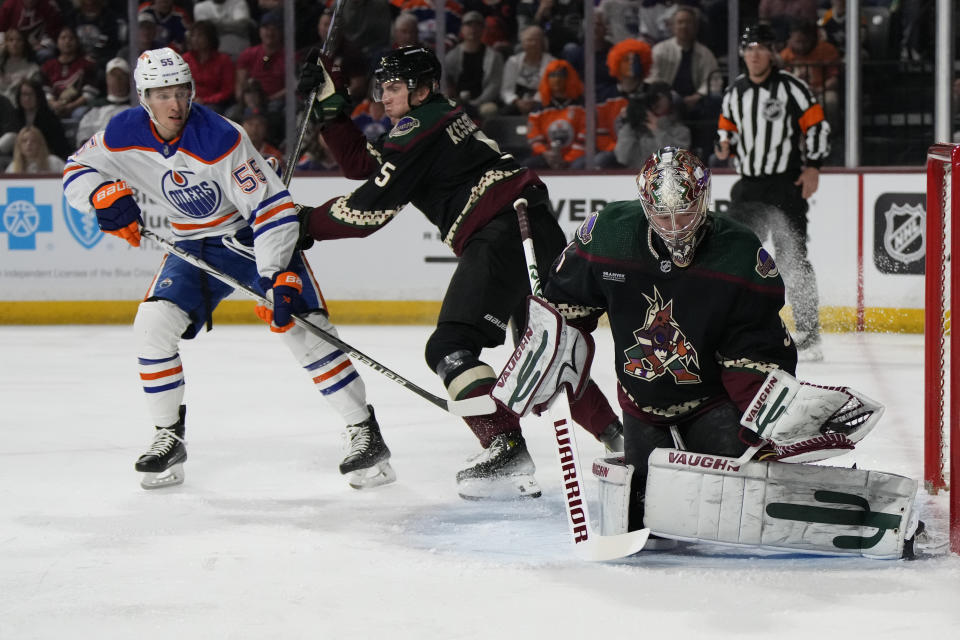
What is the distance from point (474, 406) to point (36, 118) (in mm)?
4765

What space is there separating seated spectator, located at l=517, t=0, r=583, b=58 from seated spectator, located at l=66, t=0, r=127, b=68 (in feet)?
7.27

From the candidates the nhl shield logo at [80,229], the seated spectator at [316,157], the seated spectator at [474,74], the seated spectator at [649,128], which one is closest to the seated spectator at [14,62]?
the nhl shield logo at [80,229]

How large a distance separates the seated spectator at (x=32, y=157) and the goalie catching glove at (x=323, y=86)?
382 centimetres

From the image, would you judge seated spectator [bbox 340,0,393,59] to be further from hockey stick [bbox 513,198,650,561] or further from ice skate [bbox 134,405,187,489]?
hockey stick [bbox 513,198,650,561]

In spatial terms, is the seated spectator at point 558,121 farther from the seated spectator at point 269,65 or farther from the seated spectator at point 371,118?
the seated spectator at point 269,65

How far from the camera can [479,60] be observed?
7168mm

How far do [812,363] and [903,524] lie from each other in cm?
294

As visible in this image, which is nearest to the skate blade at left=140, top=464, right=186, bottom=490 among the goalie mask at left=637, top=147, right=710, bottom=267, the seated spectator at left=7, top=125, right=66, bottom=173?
the goalie mask at left=637, top=147, right=710, bottom=267

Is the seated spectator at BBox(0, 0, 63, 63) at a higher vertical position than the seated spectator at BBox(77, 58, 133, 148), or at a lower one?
higher

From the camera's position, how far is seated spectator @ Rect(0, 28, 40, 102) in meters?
7.30

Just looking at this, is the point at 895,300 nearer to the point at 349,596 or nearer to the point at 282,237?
the point at 282,237

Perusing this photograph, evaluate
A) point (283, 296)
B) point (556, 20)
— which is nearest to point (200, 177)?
point (283, 296)

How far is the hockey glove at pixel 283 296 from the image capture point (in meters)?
3.28

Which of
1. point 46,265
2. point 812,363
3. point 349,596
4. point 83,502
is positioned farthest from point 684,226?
point 46,265
